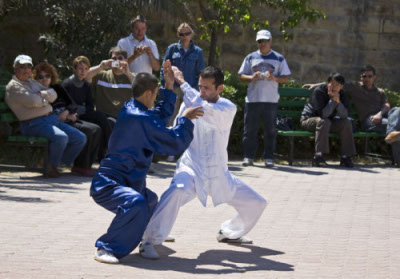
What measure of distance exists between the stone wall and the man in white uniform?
10370 mm

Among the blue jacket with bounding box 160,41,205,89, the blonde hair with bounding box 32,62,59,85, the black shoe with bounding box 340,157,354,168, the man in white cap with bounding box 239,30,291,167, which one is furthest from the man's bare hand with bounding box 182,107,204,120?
the black shoe with bounding box 340,157,354,168

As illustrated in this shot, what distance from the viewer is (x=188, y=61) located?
486 inches

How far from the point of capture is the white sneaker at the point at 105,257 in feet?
20.7

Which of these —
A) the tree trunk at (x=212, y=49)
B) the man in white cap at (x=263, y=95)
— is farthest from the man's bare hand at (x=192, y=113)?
the tree trunk at (x=212, y=49)

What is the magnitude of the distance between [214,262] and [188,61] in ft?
20.0

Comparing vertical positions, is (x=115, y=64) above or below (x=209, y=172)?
above

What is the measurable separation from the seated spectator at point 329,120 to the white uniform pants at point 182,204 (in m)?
6.11

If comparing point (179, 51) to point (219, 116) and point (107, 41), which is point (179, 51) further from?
point (219, 116)

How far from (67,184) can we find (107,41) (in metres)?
5.57

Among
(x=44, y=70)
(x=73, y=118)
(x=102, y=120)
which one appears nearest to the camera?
(x=44, y=70)

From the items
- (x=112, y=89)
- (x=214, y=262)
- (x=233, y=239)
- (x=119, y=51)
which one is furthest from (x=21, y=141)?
(x=214, y=262)

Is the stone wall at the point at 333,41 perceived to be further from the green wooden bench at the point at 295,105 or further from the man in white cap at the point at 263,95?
the man in white cap at the point at 263,95

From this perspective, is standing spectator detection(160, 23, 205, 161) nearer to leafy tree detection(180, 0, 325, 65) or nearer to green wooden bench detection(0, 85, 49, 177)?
green wooden bench detection(0, 85, 49, 177)

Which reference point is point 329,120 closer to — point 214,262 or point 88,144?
point 88,144
